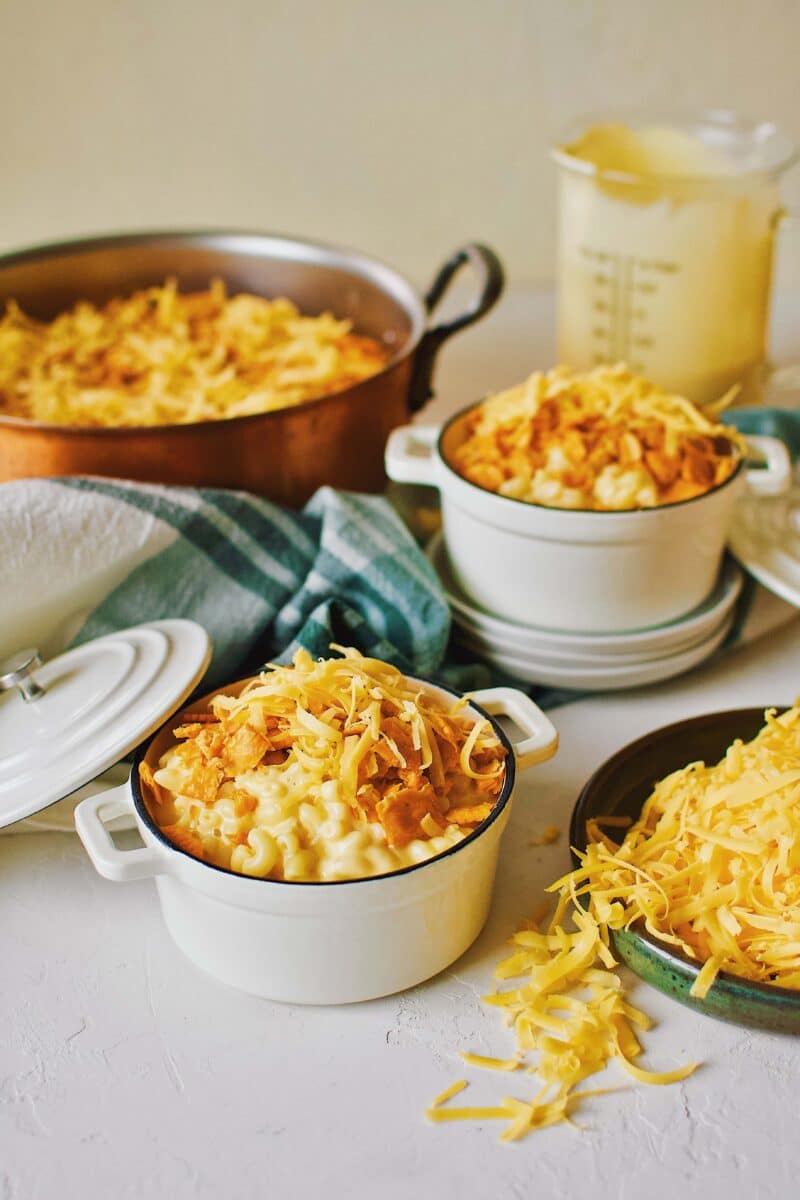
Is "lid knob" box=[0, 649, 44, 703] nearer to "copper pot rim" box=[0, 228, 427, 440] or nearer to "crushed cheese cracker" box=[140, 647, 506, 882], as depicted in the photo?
"crushed cheese cracker" box=[140, 647, 506, 882]

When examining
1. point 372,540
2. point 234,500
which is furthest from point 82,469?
point 372,540

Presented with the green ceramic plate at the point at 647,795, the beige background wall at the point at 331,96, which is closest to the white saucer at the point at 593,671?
the green ceramic plate at the point at 647,795

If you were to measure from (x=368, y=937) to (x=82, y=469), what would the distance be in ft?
1.61

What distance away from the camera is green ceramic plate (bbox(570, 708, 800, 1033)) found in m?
0.70

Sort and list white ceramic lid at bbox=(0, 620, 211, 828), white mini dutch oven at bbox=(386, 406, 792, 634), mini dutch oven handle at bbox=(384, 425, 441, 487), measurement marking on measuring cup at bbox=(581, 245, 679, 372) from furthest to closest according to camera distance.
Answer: measurement marking on measuring cup at bbox=(581, 245, 679, 372) < mini dutch oven handle at bbox=(384, 425, 441, 487) < white mini dutch oven at bbox=(386, 406, 792, 634) < white ceramic lid at bbox=(0, 620, 211, 828)

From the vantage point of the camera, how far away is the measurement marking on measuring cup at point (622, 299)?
1.30 m

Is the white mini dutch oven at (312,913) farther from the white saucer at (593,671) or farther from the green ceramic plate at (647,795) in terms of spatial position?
the white saucer at (593,671)

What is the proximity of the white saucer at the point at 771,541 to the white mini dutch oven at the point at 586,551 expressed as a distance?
0.14ft

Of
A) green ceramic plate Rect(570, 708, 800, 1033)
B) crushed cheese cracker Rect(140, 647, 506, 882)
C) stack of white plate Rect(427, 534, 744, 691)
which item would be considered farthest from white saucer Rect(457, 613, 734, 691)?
crushed cheese cracker Rect(140, 647, 506, 882)

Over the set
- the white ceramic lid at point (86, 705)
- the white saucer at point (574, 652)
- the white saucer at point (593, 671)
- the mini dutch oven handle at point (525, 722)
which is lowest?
the white saucer at point (593, 671)

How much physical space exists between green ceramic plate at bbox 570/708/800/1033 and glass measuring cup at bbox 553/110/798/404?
1.72ft

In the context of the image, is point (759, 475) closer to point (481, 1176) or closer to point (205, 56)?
point (481, 1176)

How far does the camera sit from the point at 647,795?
2.92 feet

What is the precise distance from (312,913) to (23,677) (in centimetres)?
27
